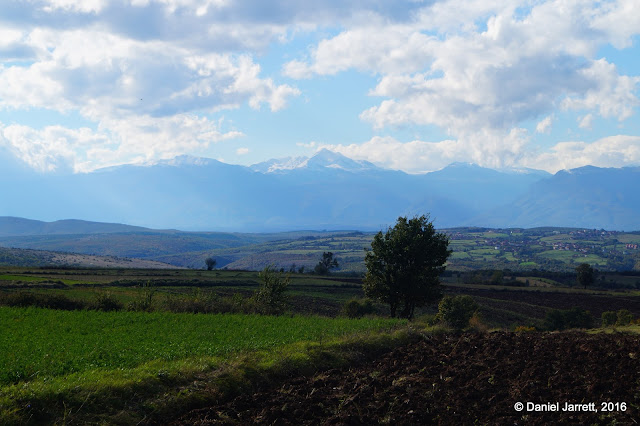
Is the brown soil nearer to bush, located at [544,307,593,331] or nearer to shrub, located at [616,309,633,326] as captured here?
shrub, located at [616,309,633,326]

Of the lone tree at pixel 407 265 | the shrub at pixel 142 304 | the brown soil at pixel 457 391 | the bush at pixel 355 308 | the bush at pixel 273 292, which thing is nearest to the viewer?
the brown soil at pixel 457 391

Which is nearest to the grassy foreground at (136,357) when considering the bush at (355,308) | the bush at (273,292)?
the bush at (273,292)

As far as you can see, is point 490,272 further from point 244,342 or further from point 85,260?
Answer: point 85,260

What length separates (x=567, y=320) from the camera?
60.4 metres

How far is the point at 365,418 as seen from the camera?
13789 mm

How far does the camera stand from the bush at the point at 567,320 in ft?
196

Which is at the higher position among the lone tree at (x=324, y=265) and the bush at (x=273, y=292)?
the bush at (x=273, y=292)

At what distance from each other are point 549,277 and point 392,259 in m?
102

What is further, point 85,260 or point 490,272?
point 85,260

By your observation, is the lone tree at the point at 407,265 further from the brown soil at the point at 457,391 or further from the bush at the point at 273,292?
the brown soil at the point at 457,391

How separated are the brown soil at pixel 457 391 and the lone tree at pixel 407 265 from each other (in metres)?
24.3

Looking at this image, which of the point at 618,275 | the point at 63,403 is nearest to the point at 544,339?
the point at 63,403

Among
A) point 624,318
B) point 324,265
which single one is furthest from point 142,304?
point 324,265

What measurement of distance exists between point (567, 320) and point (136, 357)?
5636cm
